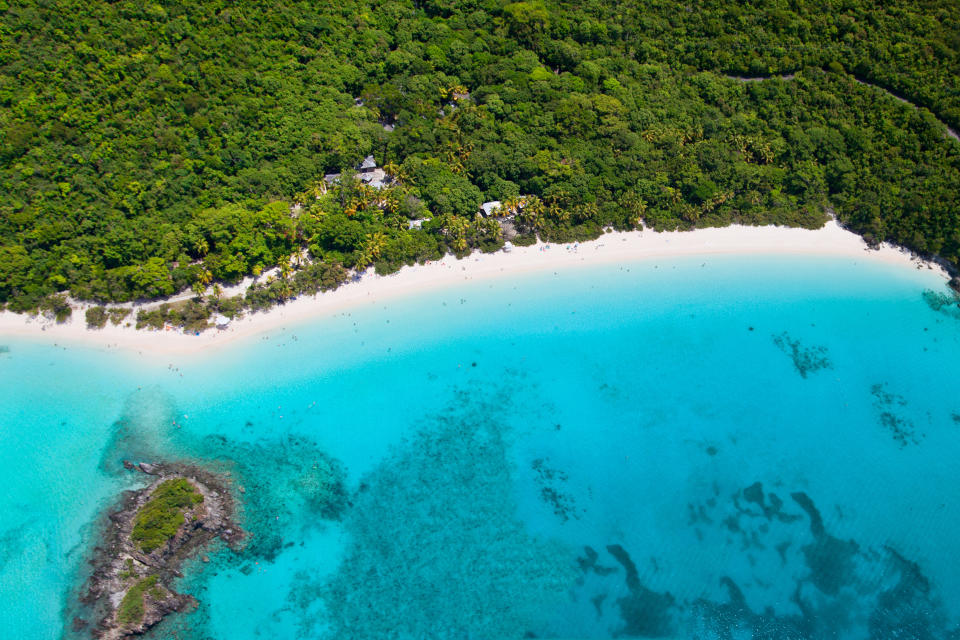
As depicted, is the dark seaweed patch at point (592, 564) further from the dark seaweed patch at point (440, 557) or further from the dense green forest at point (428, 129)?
the dense green forest at point (428, 129)

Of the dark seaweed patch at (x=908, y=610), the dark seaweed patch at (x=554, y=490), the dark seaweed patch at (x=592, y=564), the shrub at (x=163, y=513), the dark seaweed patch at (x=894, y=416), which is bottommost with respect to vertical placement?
the dark seaweed patch at (x=908, y=610)

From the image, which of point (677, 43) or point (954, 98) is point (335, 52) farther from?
point (954, 98)

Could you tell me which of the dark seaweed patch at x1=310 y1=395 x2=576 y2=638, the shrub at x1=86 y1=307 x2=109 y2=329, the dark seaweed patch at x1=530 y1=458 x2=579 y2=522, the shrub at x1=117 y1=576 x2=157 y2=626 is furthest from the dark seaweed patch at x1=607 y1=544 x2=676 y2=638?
the shrub at x1=86 y1=307 x2=109 y2=329

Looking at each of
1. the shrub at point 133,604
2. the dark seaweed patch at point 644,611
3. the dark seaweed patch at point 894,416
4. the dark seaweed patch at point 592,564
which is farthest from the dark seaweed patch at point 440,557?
the dark seaweed patch at point 894,416

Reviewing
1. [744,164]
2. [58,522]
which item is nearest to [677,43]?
[744,164]

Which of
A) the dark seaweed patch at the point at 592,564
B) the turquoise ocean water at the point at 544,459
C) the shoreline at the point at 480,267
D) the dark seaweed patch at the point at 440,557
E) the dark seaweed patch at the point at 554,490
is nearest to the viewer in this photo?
the dark seaweed patch at the point at 440,557
